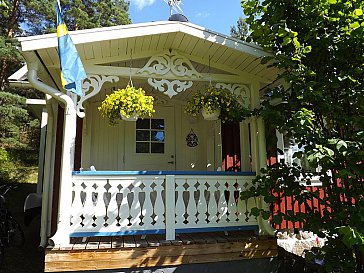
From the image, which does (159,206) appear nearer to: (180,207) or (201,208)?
(180,207)

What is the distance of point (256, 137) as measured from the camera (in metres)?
3.78

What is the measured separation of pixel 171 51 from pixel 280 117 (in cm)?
161

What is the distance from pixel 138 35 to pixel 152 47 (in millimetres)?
332

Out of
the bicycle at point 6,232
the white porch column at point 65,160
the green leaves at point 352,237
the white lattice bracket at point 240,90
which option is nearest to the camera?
the green leaves at point 352,237

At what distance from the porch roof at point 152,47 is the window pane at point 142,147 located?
1868 mm

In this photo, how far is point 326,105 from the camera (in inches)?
105

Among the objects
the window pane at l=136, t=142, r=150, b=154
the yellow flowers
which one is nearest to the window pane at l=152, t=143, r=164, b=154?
the window pane at l=136, t=142, r=150, b=154

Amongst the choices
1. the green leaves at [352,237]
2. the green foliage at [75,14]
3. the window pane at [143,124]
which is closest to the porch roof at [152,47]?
the window pane at [143,124]

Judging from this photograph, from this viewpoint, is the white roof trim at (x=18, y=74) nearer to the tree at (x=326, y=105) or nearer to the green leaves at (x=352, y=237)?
the tree at (x=326, y=105)

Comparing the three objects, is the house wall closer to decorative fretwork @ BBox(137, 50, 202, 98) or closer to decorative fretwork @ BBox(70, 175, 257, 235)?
decorative fretwork @ BBox(70, 175, 257, 235)

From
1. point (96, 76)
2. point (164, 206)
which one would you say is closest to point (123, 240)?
point (164, 206)

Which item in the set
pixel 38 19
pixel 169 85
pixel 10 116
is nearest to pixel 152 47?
pixel 169 85

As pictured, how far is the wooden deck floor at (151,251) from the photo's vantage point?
9.20ft

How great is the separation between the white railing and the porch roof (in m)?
1.34
